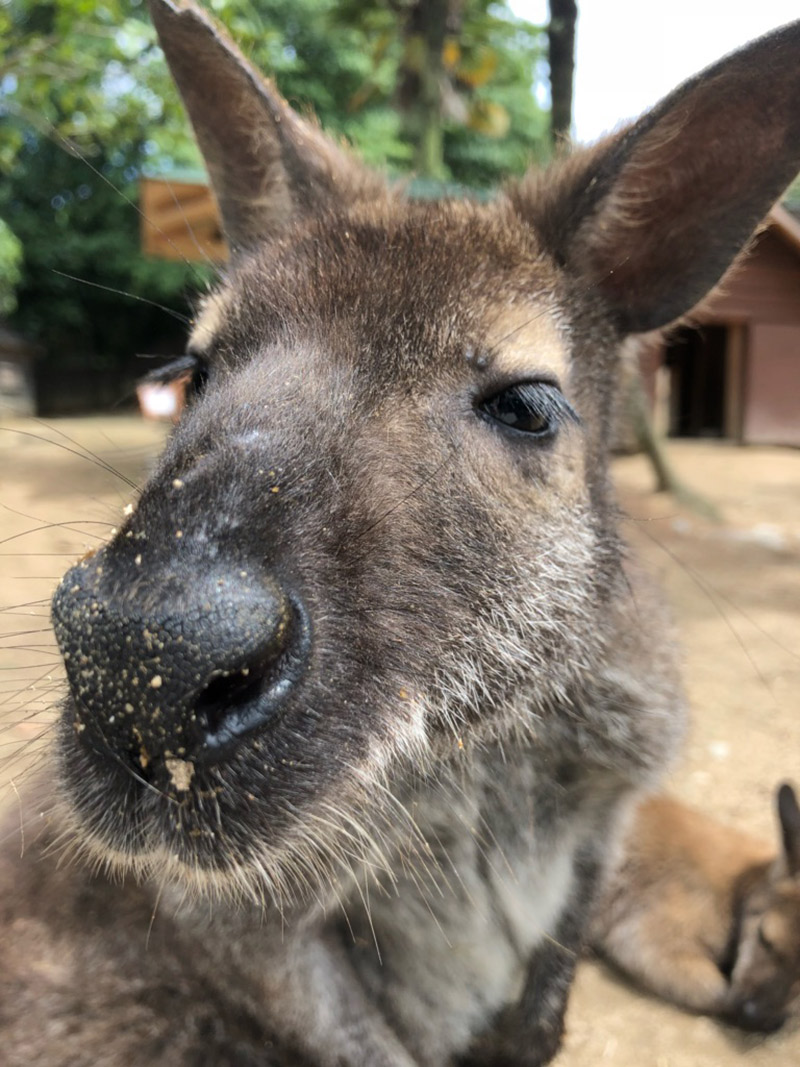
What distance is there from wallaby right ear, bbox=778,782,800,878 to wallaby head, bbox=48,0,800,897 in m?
1.10

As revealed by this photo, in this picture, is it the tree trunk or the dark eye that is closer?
the dark eye

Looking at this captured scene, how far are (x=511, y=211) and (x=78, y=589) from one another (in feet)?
5.49

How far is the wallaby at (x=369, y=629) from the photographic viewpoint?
1.44 metres

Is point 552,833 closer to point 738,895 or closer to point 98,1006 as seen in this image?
point 98,1006

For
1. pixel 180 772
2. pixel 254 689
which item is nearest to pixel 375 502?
pixel 254 689

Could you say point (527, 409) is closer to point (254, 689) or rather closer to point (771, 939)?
point (254, 689)

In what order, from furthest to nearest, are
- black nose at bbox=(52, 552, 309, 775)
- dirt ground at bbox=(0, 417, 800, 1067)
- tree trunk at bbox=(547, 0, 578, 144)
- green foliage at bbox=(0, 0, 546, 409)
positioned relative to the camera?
green foliage at bbox=(0, 0, 546, 409) → tree trunk at bbox=(547, 0, 578, 144) → dirt ground at bbox=(0, 417, 800, 1067) → black nose at bbox=(52, 552, 309, 775)

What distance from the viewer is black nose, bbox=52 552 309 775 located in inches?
52.2

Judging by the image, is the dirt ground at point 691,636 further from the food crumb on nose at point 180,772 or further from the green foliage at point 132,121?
the green foliage at point 132,121

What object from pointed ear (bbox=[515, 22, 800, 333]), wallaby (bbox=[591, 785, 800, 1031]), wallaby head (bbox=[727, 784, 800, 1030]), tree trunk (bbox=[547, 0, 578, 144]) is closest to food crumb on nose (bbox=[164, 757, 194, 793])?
pointed ear (bbox=[515, 22, 800, 333])

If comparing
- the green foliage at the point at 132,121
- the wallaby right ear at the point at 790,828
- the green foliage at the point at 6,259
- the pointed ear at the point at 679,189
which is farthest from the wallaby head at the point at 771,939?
the green foliage at the point at 6,259

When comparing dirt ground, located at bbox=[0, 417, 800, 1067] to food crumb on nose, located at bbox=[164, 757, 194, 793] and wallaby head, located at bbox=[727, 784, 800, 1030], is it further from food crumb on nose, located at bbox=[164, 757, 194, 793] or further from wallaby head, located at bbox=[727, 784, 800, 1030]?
food crumb on nose, located at bbox=[164, 757, 194, 793]

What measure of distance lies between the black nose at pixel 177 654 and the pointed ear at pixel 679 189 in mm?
1471

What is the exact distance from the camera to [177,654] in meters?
1.33
